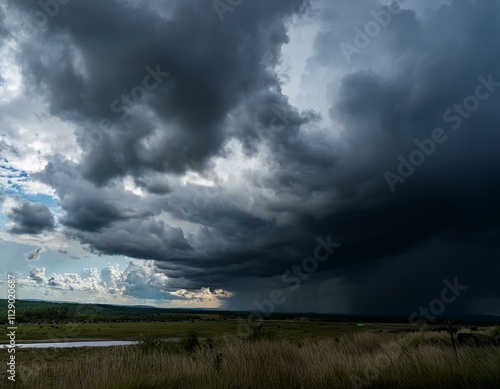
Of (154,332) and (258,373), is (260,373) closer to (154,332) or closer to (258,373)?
(258,373)

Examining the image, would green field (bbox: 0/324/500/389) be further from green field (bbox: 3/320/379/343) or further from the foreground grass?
green field (bbox: 3/320/379/343)

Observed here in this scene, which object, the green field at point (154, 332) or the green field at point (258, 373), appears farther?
the green field at point (154, 332)

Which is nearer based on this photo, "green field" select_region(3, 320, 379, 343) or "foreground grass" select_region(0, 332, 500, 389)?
"foreground grass" select_region(0, 332, 500, 389)

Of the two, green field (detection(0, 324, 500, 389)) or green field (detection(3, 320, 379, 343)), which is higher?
green field (detection(0, 324, 500, 389))

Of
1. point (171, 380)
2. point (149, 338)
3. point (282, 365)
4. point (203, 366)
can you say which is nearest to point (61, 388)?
point (171, 380)

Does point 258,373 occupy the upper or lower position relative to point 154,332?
upper

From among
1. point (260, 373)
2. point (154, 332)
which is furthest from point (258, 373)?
point (154, 332)

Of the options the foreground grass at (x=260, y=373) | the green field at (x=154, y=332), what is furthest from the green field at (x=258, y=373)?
the green field at (x=154, y=332)

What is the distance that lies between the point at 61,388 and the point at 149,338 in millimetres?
10748

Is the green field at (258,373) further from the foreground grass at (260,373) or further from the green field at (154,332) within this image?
the green field at (154,332)

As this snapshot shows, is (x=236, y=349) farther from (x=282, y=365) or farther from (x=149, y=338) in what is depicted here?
(x=149, y=338)

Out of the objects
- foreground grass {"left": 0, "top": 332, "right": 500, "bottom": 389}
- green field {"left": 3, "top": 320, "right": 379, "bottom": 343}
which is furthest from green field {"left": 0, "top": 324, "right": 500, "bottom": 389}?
green field {"left": 3, "top": 320, "right": 379, "bottom": 343}

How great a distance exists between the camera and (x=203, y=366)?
31.3 ft

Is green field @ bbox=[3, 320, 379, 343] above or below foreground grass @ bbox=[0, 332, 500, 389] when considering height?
below
